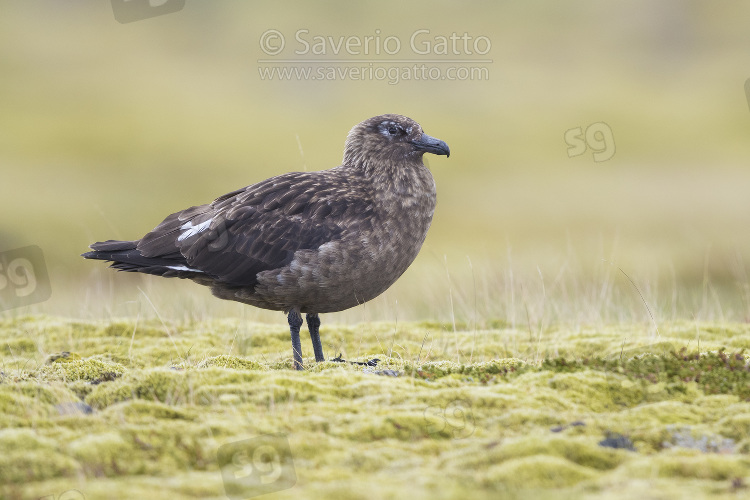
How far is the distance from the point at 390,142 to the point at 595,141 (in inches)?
1195

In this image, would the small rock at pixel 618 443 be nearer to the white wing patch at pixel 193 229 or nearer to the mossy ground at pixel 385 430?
the mossy ground at pixel 385 430

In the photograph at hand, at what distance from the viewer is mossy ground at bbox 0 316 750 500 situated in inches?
153

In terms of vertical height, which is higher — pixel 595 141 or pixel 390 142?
pixel 595 141

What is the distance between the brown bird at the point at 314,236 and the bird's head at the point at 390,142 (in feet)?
0.03

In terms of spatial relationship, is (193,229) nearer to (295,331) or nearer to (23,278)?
(295,331)

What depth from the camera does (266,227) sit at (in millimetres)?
7699

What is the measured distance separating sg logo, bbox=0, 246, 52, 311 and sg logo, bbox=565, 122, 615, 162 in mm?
20457

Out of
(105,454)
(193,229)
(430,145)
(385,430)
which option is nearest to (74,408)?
(105,454)

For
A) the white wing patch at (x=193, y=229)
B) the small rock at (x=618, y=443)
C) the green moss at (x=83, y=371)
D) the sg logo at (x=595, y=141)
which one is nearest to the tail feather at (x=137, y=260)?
the white wing patch at (x=193, y=229)

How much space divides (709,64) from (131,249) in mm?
48614

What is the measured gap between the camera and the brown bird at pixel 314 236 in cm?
740

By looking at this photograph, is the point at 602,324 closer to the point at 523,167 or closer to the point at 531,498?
the point at 531,498

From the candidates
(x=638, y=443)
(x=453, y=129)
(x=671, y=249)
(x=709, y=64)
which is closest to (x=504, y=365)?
(x=638, y=443)

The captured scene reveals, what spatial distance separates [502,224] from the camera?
2742cm
